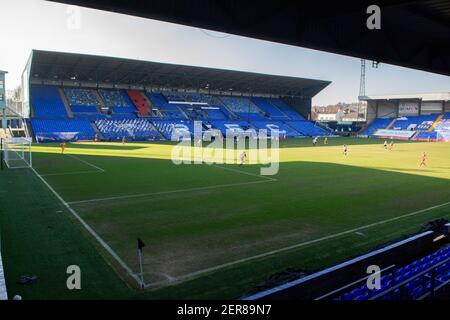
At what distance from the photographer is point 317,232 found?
42.8 feet

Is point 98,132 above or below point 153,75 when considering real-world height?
below

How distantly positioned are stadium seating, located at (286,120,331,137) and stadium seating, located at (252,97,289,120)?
3072mm

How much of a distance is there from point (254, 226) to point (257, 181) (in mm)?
9835

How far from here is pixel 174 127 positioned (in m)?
65.4

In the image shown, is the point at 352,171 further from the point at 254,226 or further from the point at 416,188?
the point at 254,226

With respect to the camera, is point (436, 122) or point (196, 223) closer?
point (196, 223)

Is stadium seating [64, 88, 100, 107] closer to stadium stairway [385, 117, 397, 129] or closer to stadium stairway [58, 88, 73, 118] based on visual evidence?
stadium stairway [58, 88, 73, 118]

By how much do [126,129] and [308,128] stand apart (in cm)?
3904

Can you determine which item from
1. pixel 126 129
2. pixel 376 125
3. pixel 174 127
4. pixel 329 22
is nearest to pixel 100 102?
pixel 126 129

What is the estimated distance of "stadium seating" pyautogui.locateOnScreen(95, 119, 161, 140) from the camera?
59375 millimetres

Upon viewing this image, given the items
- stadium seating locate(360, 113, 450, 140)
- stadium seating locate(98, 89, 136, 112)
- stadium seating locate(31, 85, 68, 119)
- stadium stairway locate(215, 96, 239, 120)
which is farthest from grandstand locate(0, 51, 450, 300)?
stadium seating locate(360, 113, 450, 140)

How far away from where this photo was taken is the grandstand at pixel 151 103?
57.5 metres

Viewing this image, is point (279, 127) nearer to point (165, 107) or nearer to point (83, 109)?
point (165, 107)

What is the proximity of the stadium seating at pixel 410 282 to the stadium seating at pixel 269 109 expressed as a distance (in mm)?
73917
